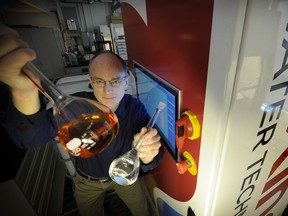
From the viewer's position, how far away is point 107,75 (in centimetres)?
77

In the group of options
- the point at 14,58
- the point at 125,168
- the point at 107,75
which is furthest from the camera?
the point at 107,75

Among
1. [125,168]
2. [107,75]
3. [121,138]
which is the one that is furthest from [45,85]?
[121,138]

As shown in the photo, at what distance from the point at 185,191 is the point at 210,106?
1.43ft

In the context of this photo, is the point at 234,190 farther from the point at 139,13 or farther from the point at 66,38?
the point at 66,38

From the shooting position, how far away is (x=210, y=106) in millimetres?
384

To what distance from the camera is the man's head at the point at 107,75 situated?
0.77m

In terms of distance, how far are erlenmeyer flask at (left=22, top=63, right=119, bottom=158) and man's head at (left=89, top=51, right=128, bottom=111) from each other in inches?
16.9

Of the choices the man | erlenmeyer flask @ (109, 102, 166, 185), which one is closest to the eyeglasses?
the man

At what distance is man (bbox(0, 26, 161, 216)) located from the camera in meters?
0.26

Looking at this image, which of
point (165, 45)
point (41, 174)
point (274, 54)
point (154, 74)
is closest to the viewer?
point (274, 54)

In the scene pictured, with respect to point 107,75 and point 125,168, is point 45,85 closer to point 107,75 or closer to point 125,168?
point 125,168

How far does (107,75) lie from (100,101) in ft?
0.48

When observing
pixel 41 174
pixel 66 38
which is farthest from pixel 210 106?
pixel 66 38

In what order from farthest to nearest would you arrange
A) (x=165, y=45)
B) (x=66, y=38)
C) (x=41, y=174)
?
(x=66, y=38), (x=41, y=174), (x=165, y=45)
